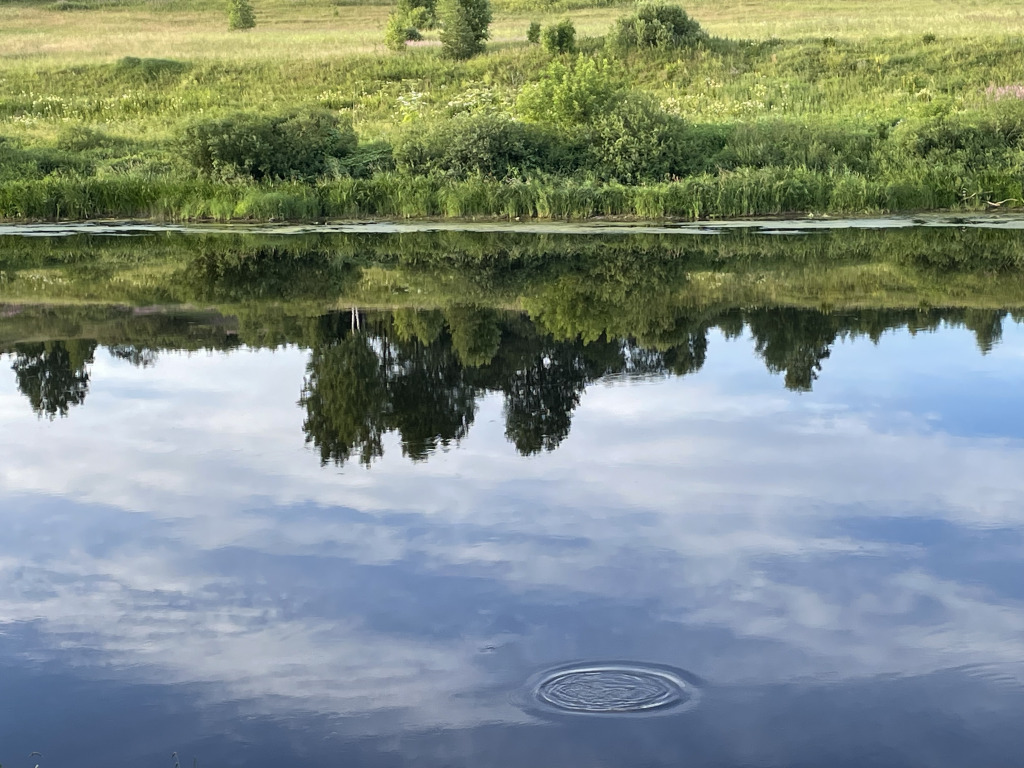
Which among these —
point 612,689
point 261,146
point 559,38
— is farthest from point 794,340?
point 559,38

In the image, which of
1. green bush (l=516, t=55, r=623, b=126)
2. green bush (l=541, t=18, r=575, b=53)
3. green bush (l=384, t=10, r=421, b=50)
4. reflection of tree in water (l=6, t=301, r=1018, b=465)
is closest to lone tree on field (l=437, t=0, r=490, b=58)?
green bush (l=541, t=18, r=575, b=53)

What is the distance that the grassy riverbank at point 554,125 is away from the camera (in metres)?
27.4

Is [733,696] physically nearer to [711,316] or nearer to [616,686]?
[616,686]

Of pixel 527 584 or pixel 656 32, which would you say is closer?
pixel 527 584

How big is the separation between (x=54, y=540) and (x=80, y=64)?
167 feet

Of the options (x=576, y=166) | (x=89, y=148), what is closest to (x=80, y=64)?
(x=89, y=148)

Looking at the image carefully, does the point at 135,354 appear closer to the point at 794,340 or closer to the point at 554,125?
the point at 794,340

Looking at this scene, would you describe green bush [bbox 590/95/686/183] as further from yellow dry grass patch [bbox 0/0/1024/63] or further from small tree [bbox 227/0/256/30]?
→ small tree [bbox 227/0/256/30]

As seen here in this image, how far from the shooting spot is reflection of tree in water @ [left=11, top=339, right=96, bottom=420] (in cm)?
1147

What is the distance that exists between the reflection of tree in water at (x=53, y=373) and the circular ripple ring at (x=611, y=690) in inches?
263

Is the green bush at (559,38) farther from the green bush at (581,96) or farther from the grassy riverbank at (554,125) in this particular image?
the green bush at (581,96)

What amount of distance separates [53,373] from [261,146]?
18013mm

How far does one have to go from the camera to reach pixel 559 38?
48094 millimetres

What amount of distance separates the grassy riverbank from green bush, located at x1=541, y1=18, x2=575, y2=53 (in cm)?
85
